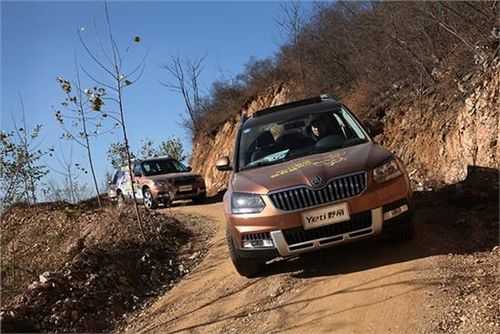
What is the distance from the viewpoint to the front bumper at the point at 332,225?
219 inches

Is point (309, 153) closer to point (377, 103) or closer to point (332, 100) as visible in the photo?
point (332, 100)

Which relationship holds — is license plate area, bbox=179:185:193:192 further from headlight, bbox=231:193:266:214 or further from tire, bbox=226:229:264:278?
headlight, bbox=231:193:266:214

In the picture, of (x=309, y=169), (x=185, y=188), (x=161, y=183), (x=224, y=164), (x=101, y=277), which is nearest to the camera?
(x=309, y=169)

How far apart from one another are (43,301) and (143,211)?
19.7 ft

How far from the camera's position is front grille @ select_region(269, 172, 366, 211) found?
18.3 feet

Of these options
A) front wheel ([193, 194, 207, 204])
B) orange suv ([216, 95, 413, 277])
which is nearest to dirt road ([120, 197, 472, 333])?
orange suv ([216, 95, 413, 277])

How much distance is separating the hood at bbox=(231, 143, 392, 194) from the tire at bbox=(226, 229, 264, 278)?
70 centimetres

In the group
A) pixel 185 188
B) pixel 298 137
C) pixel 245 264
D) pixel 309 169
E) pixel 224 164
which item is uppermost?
pixel 298 137

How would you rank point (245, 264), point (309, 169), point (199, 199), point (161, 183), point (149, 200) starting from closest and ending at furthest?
point (309, 169) < point (245, 264) < point (161, 183) < point (149, 200) < point (199, 199)

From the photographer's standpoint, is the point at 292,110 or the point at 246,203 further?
the point at 292,110

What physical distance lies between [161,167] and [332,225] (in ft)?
46.8

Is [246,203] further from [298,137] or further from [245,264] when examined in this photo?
[298,137]

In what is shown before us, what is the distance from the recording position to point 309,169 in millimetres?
5871

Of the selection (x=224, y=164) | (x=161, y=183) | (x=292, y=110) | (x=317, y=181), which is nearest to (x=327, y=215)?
(x=317, y=181)
